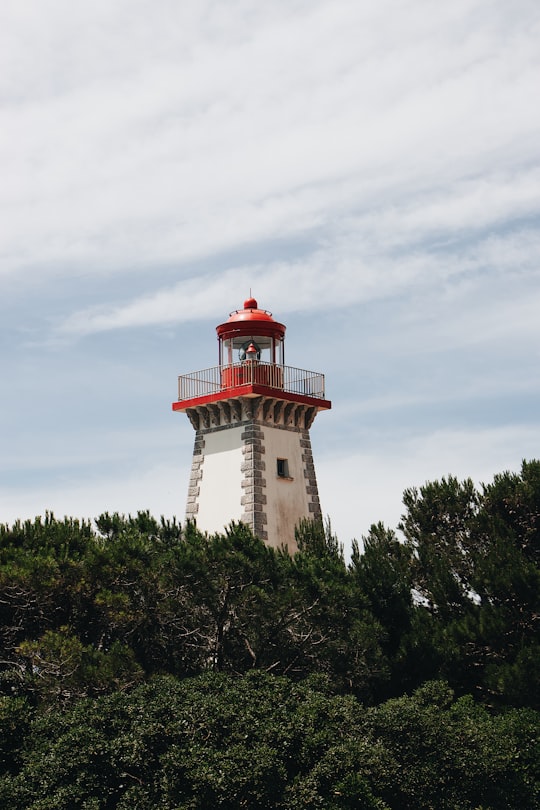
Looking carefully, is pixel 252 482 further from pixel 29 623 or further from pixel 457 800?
pixel 457 800

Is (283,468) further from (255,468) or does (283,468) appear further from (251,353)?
(251,353)

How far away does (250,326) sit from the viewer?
31312 millimetres

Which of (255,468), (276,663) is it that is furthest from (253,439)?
(276,663)

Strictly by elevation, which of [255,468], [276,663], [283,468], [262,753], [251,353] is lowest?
[262,753]

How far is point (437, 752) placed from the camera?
67.2 ft

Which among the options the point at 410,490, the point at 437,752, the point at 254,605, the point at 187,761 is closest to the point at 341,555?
the point at 410,490

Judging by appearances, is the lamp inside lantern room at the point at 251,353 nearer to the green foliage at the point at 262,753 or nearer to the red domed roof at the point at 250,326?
the red domed roof at the point at 250,326

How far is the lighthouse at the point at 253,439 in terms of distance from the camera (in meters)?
29.8

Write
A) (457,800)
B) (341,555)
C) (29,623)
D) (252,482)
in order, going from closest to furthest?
1. (457,800)
2. (29,623)
3. (341,555)
4. (252,482)

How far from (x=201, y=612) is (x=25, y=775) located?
5715 millimetres

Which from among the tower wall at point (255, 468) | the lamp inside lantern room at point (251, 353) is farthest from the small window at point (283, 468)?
the lamp inside lantern room at point (251, 353)

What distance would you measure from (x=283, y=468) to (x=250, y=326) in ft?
13.7

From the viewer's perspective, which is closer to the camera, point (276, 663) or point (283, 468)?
point (276, 663)

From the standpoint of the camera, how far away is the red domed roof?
31328 mm
